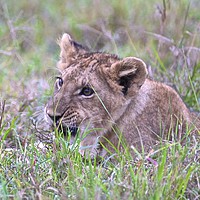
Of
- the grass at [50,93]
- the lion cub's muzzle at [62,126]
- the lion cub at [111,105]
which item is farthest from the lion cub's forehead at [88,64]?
the grass at [50,93]

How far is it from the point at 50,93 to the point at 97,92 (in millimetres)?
1551

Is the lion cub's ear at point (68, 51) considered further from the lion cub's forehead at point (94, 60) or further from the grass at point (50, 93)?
the grass at point (50, 93)

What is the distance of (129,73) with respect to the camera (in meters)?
5.48

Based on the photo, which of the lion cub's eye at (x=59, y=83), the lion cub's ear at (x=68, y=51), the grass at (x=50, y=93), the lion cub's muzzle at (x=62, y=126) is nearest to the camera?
the grass at (x=50, y=93)

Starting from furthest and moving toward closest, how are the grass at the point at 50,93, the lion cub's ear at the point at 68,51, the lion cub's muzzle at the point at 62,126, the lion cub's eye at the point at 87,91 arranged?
the lion cub's ear at the point at 68,51 < the lion cub's eye at the point at 87,91 < the lion cub's muzzle at the point at 62,126 < the grass at the point at 50,93

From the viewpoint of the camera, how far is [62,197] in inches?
162

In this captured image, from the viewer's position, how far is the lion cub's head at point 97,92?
212 inches

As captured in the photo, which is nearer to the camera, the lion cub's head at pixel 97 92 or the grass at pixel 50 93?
the grass at pixel 50 93

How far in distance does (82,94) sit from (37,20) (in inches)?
207

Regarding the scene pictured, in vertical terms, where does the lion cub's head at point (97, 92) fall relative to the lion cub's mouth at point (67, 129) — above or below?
above

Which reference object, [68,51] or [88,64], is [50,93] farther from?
[88,64]

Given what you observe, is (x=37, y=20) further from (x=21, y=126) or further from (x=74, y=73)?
(x=74, y=73)

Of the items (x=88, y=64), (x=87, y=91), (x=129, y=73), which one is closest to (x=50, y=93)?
(x=88, y=64)

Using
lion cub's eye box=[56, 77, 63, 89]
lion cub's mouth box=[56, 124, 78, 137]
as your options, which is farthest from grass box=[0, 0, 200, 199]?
lion cub's eye box=[56, 77, 63, 89]
